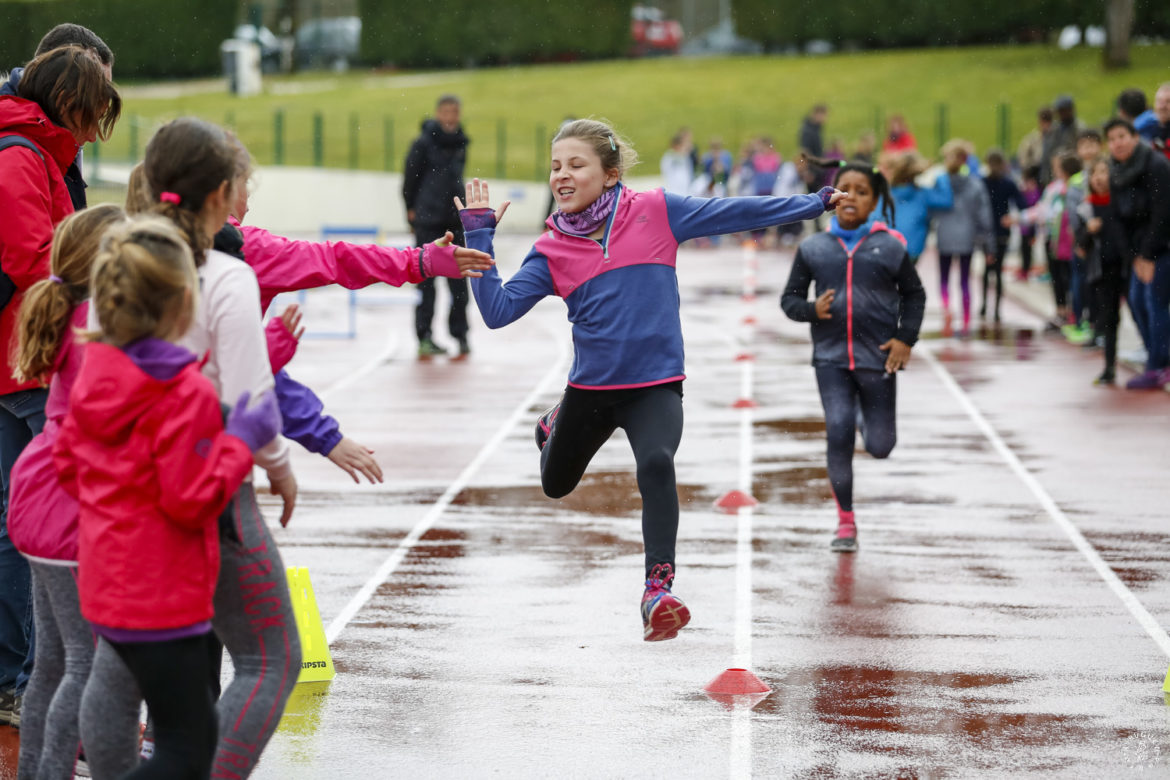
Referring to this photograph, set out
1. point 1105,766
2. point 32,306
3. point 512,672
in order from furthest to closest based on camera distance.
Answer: point 512,672, point 1105,766, point 32,306

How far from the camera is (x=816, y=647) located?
6.57 m

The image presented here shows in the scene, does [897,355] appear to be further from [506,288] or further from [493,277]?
[493,277]

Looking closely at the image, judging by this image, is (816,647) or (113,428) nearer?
(113,428)

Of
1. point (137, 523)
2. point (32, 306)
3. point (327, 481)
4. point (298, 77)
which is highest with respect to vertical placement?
point (298, 77)

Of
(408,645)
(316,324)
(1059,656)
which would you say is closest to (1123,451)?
(1059,656)

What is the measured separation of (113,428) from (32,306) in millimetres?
786

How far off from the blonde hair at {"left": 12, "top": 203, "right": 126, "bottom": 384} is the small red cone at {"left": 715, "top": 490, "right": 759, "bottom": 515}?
5.61 meters

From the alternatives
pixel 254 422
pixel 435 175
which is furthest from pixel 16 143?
pixel 435 175

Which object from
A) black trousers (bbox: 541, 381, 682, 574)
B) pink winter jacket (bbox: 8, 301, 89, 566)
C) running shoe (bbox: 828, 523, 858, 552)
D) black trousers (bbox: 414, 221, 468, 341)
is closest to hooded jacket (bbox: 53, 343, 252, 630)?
pink winter jacket (bbox: 8, 301, 89, 566)

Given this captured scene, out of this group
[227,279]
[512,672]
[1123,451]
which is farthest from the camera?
[1123,451]

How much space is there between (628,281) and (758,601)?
2.11 metres

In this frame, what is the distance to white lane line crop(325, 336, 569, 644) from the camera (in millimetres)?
7117

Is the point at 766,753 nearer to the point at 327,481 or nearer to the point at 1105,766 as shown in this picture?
the point at 1105,766

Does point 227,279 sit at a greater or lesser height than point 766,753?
greater
